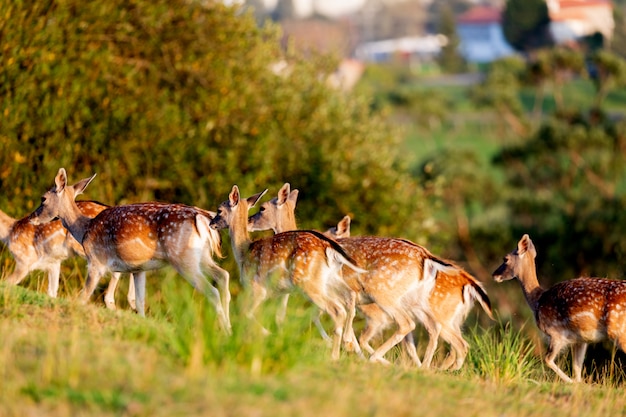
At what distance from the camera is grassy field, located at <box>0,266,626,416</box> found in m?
6.26

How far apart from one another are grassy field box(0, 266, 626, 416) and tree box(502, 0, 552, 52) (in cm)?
8185

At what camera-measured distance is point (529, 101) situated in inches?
2938

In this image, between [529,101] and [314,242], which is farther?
[529,101]

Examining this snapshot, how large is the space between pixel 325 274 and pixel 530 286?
10.8 feet

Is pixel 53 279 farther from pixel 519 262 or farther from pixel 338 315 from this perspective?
pixel 519 262

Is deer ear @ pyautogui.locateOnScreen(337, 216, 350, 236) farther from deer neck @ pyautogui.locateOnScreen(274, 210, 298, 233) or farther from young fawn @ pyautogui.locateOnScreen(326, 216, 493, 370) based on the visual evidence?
young fawn @ pyautogui.locateOnScreen(326, 216, 493, 370)

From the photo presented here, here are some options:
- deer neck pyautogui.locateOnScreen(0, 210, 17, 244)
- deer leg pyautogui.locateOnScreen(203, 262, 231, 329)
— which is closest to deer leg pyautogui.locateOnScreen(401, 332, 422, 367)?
deer leg pyautogui.locateOnScreen(203, 262, 231, 329)

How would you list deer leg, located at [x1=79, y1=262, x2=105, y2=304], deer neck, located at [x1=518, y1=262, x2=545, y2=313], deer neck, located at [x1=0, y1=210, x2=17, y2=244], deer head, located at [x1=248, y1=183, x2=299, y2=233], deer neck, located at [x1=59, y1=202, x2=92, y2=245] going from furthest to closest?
deer neck, located at [x1=518, y1=262, x2=545, y2=313], deer neck, located at [x1=0, y1=210, x2=17, y2=244], deer head, located at [x1=248, y1=183, x2=299, y2=233], deer neck, located at [x1=59, y1=202, x2=92, y2=245], deer leg, located at [x1=79, y1=262, x2=105, y2=304]

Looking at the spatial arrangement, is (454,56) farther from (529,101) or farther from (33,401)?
(33,401)

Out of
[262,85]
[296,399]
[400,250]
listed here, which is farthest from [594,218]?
[296,399]

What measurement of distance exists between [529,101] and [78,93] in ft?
201

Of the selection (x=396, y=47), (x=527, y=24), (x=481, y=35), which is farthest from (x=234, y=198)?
(x=396, y=47)

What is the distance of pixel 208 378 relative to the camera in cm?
662

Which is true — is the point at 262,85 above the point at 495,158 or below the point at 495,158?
above
